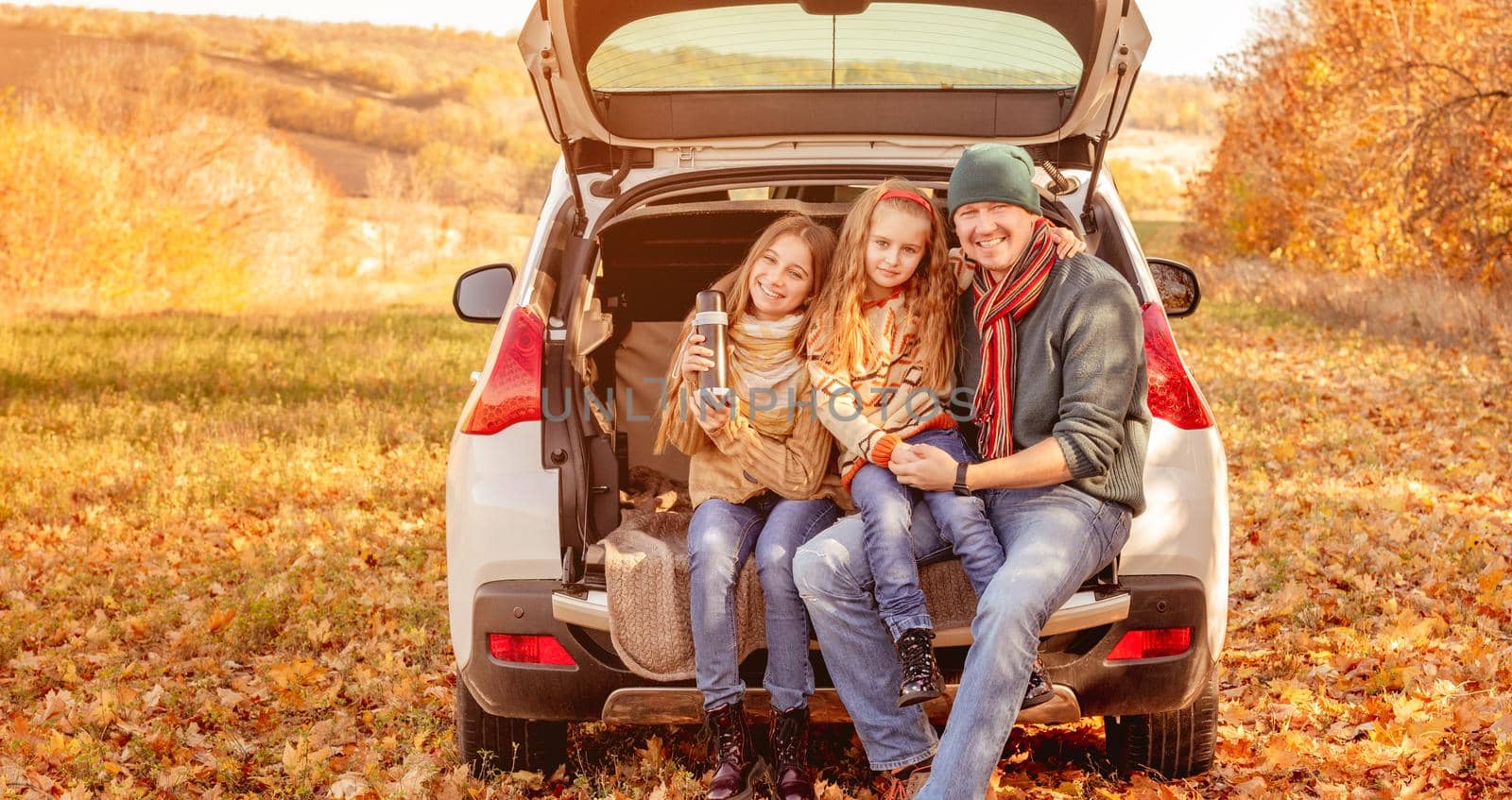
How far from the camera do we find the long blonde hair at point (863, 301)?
3.33 m

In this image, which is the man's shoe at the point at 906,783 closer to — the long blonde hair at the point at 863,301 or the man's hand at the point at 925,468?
the man's hand at the point at 925,468

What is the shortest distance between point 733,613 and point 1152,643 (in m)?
0.98

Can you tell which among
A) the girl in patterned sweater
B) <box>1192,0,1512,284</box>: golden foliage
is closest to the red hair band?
the girl in patterned sweater

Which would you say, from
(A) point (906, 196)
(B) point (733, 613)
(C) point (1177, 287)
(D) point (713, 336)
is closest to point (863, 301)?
(A) point (906, 196)

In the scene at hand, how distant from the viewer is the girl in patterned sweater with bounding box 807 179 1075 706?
3162 millimetres

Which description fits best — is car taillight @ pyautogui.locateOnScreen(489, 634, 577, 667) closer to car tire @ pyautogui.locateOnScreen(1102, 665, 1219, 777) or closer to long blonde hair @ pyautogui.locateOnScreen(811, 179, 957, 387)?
long blonde hair @ pyautogui.locateOnScreen(811, 179, 957, 387)

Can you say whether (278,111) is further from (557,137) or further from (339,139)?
(557,137)

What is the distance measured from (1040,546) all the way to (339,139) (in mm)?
89487

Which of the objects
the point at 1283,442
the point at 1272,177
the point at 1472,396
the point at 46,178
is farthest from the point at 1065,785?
the point at 46,178

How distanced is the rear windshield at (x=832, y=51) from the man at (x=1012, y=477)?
31.1 inches

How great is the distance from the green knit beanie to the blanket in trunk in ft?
2.90

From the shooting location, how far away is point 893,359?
3.35 meters

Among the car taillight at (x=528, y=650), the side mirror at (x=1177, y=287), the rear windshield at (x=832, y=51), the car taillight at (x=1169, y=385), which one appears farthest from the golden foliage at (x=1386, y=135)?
the car taillight at (x=528, y=650)

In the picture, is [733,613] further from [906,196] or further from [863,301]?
[906,196]
